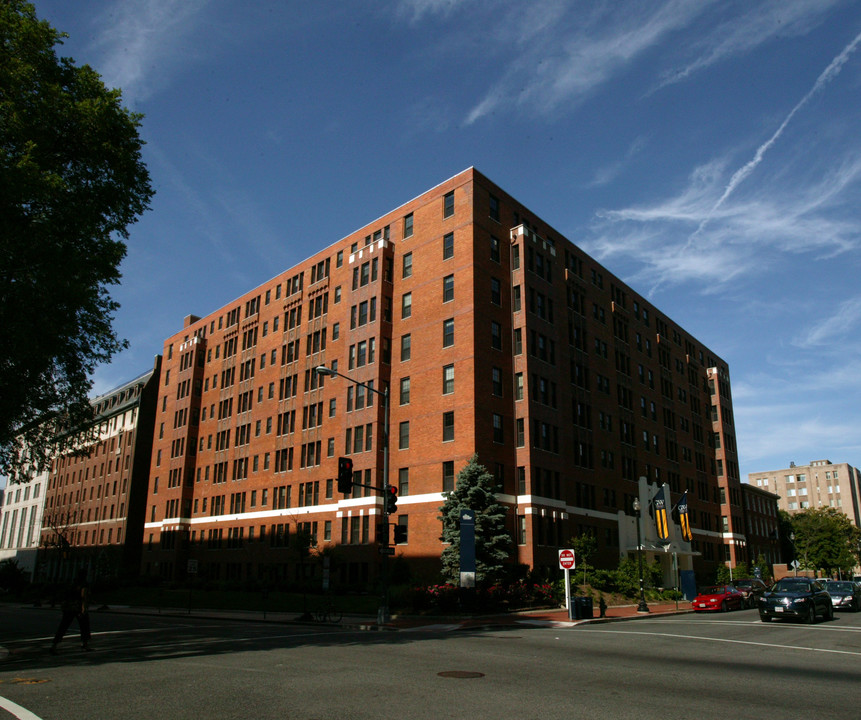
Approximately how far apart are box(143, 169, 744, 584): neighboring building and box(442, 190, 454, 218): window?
0.56 feet

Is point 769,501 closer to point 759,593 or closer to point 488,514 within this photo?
point 759,593

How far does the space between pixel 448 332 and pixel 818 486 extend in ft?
444

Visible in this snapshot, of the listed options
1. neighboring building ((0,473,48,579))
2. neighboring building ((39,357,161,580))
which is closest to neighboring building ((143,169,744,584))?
neighboring building ((39,357,161,580))

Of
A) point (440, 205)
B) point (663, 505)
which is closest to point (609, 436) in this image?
point (663, 505)

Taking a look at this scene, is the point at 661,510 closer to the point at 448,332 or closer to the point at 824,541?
the point at 448,332

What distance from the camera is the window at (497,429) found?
147ft

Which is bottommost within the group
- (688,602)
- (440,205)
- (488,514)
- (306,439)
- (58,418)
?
(688,602)

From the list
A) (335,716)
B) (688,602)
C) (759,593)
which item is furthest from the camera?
(688,602)

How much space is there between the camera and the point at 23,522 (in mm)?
111938

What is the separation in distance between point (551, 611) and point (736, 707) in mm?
25418

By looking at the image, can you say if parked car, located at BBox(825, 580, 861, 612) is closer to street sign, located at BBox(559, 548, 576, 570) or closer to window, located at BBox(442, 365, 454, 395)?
street sign, located at BBox(559, 548, 576, 570)

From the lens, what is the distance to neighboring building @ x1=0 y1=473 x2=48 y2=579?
106 metres

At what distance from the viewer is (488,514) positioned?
36.6m

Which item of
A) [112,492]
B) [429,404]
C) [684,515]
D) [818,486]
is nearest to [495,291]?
[429,404]
